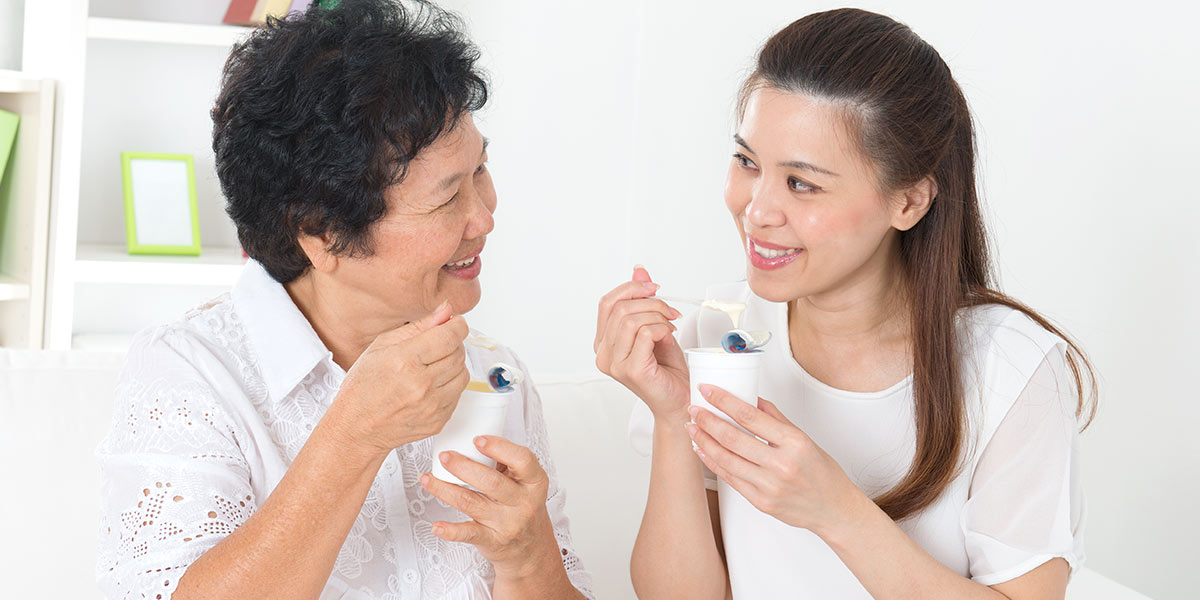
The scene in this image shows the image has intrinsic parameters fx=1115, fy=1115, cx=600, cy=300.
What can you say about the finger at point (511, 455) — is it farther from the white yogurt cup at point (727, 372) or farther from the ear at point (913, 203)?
the ear at point (913, 203)

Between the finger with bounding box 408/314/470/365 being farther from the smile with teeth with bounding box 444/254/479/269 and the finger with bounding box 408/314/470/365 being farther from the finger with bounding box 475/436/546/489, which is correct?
the smile with teeth with bounding box 444/254/479/269

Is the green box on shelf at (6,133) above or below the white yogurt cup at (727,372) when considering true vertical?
below

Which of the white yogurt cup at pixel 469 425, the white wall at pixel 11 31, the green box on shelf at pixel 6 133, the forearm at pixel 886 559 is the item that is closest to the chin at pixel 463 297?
the white yogurt cup at pixel 469 425

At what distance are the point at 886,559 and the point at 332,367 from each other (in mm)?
729

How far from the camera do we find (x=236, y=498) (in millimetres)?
1273

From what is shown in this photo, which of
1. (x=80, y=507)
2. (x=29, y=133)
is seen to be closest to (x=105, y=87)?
(x=29, y=133)

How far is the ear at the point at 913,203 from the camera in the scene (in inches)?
58.7

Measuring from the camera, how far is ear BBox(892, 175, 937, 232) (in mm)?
1491

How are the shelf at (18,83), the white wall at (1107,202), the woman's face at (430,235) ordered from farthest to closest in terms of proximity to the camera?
the shelf at (18,83) < the white wall at (1107,202) < the woman's face at (430,235)

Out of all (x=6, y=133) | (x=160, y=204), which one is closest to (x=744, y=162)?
(x=160, y=204)

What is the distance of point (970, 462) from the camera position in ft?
4.77

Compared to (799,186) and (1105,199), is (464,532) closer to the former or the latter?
(799,186)

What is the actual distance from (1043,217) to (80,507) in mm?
1771

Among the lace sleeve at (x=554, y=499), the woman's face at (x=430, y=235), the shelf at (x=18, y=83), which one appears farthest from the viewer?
the shelf at (x=18, y=83)
